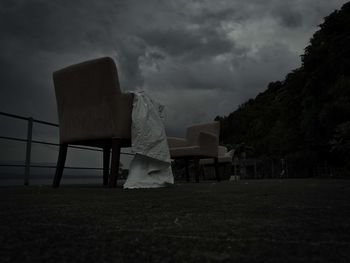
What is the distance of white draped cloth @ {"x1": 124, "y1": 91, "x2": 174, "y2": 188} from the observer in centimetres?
289

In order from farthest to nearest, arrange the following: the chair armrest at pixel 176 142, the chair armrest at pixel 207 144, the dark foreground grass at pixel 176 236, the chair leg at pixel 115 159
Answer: the chair armrest at pixel 176 142
the chair armrest at pixel 207 144
the chair leg at pixel 115 159
the dark foreground grass at pixel 176 236

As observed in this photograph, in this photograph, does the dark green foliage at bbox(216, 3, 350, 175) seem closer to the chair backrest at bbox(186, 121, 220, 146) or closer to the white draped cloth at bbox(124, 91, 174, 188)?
the chair backrest at bbox(186, 121, 220, 146)

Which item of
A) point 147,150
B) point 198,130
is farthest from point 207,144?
point 147,150

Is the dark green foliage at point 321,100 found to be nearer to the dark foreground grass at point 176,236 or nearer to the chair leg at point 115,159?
the chair leg at point 115,159

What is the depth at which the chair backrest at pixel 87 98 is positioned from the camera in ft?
9.61

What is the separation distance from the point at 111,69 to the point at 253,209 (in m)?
1.91

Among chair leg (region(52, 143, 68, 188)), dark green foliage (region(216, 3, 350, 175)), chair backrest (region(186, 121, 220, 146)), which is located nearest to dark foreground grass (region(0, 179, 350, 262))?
chair leg (region(52, 143, 68, 188))

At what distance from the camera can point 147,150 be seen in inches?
114

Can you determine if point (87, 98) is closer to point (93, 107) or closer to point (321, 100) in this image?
point (93, 107)

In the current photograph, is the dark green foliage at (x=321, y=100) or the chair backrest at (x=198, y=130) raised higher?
the dark green foliage at (x=321, y=100)

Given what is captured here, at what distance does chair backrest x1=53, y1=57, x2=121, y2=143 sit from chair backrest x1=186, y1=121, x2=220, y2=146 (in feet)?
10.3

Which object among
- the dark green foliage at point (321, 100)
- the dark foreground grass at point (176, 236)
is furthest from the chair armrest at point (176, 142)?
the dark foreground grass at point (176, 236)

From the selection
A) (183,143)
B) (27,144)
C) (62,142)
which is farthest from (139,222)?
(183,143)

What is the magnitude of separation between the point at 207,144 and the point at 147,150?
2.43m
